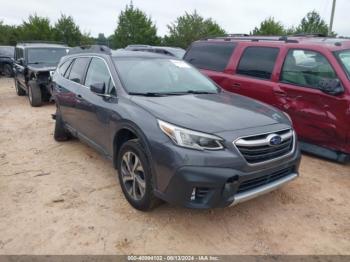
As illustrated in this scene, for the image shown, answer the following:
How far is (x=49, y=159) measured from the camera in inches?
210

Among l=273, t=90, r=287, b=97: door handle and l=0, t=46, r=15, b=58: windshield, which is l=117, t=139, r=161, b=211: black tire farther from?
l=0, t=46, r=15, b=58: windshield

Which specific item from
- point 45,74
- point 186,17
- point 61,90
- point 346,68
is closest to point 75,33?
point 186,17

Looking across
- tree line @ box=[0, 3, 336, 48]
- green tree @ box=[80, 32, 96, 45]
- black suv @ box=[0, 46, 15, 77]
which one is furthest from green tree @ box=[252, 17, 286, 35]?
black suv @ box=[0, 46, 15, 77]

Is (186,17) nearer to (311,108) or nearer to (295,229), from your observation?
(311,108)

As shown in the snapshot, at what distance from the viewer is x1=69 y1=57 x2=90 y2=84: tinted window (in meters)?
5.05

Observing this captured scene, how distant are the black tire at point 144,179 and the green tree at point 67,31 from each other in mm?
29312

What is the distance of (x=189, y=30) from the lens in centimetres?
3141

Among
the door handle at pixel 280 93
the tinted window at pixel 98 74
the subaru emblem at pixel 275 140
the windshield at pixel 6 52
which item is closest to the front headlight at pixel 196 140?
the subaru emblem at pixel 275 140

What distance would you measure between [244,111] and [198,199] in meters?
1.13

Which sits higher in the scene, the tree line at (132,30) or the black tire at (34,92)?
the tree line at (132,30)

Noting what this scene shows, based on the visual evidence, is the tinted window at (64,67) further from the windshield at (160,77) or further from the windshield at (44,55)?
the windshield at (44,55)

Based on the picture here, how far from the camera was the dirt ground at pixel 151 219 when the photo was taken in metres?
3.15

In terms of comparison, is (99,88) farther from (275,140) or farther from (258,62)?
(258,62)

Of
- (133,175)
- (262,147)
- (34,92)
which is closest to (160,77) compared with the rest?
(133,175)
